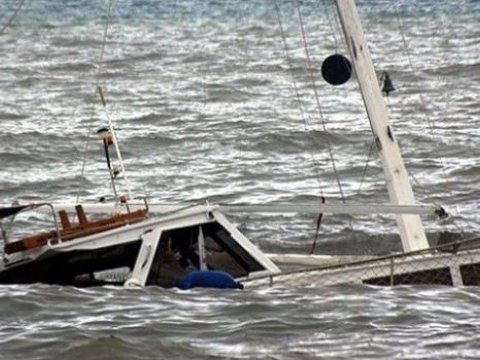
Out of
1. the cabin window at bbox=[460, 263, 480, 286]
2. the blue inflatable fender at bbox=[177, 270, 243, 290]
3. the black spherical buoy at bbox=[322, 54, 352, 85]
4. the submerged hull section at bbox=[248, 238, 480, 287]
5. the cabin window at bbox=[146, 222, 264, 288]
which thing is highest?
the black spherical buoy at bbox=[322, 54, 352, 85]

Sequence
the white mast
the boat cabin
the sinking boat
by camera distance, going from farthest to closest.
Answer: the white mast
the boat cabin
the sinking boat

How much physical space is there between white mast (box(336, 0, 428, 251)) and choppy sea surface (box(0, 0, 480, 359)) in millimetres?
2705

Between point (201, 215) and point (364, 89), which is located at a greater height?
point (364, 89)

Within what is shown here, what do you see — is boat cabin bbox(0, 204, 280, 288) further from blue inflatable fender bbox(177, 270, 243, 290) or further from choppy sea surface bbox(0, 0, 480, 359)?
choppy sea surface bbox(0, 0, 480, 359)

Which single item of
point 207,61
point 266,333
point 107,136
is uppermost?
point 207,61

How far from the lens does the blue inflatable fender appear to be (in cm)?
1819

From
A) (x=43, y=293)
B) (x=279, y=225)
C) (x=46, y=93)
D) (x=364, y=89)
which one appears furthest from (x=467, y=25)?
(x=43, y=293)

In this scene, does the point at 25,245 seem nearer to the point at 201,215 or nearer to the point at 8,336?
the point at 201,215

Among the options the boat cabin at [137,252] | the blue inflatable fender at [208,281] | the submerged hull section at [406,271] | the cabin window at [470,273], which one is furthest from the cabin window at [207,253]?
the cabin window at [470,273]

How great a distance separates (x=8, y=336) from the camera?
15.7 m

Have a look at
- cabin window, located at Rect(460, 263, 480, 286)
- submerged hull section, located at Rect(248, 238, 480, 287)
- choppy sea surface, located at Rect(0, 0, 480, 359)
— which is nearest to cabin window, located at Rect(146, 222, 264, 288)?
submerged hull section, located at Rect(248, 238, 480, 287)

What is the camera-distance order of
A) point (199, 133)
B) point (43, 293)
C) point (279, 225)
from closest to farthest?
point (43, 293)
point (279, 225)
point (199, 133)

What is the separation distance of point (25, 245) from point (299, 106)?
2216 centimetres

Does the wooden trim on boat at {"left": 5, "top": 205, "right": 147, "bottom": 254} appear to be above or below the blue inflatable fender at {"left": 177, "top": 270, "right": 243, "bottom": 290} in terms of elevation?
above
